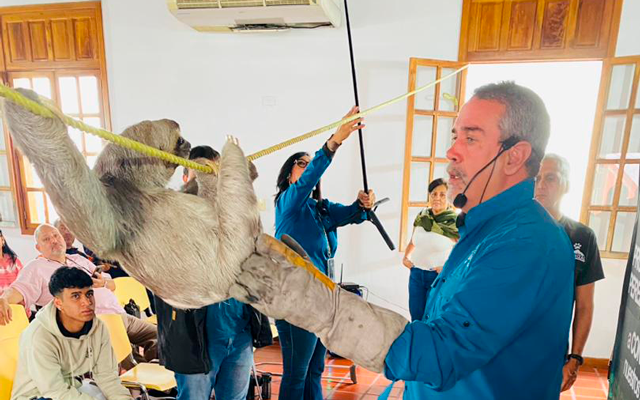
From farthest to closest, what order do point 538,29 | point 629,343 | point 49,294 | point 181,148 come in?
point 538,29 → point 49,294 → point 629,343 → point 181,148

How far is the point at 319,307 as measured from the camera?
731 millimetres

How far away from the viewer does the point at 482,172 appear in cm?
94

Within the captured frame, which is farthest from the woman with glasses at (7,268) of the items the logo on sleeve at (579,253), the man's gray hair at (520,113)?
the logo on sleeve at (579,253)

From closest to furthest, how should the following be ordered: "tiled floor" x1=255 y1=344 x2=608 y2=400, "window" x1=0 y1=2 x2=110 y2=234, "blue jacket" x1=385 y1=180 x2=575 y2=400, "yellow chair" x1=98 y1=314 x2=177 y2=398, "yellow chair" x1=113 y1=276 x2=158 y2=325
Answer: "blue jacket" x1=385 y1=180 x2=575 y2=400 → "yellow chair" x1=98 y1=314 x2=177 y2=398 → "tiled floor" x1=255 y1=344 x2=608 y2=400 → "yellow chair" x1=113 y1=276 x2=158 y2=325 → "window" x1=0 y1=2 x2=110 y2=234

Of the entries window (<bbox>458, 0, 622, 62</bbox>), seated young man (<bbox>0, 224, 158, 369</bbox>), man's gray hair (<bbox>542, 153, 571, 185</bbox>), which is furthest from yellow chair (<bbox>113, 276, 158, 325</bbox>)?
window (<bbox>458, 0, 622, 62</bbox>)

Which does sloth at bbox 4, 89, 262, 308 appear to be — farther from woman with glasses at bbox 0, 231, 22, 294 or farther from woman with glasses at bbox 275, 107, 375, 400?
woman with glasses at bbox 0, 231, 22, 294

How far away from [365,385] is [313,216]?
1.67 m

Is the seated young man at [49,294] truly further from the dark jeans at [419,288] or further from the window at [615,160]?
the window at [615,160]

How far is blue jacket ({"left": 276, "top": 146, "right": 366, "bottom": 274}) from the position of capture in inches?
81.3

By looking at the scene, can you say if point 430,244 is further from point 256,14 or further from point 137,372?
point 256,14

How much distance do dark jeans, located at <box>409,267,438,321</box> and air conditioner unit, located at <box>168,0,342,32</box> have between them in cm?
232

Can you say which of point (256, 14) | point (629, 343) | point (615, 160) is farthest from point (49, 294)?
point (615, 160)

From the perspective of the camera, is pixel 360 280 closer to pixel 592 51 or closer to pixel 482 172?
pixel 592 51

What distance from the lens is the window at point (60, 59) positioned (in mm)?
4203
